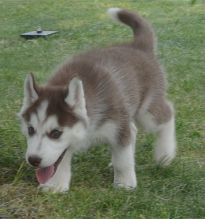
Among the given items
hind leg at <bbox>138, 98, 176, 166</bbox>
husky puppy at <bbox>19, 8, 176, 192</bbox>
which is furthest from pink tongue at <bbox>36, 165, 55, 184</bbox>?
hind leg at <bbox>138, 98, 176, 166</bbox>

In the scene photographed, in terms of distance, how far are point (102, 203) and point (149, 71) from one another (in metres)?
1.50

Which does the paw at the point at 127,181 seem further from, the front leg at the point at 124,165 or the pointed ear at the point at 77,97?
the pointed ear at the point at 77,97

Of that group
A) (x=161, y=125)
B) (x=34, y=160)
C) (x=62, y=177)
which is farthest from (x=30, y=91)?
(x=161, y=125)

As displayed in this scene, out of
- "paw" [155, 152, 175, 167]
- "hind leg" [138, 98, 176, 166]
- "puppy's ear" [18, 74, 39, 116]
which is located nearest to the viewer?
"puppy's ear" [18, 74, 39, 116]

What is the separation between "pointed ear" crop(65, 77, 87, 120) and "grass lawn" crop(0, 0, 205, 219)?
0.61 meters

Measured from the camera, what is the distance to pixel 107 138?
499cm

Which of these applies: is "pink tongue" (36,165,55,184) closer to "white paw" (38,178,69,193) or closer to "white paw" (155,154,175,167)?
"white paw" (38,178,69,193)

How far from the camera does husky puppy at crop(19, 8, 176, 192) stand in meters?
4.60

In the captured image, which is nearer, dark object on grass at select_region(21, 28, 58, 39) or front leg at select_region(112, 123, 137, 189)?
front leg at select_region(112, 123, 137, 189)

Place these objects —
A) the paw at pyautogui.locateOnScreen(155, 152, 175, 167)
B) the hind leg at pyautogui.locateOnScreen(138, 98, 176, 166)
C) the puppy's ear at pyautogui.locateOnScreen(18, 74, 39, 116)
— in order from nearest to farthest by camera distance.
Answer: the puppy's ear at pyautogui.locateOnScreen(18, 74, 39, 116) → the paw at pyautogui.locateOnScreen(155, 152, 175, 167) → the hind leg at pyautogui.locateOnScreen(138, 98, 176, 166)

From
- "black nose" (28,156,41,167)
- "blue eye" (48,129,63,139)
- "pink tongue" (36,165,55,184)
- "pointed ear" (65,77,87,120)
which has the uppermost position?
"pointed ear" (65,77,87,120)

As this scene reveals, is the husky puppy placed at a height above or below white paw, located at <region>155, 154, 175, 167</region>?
above

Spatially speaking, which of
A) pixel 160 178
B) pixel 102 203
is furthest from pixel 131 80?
pixel 102 203

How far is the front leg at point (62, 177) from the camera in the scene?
16.1ft
